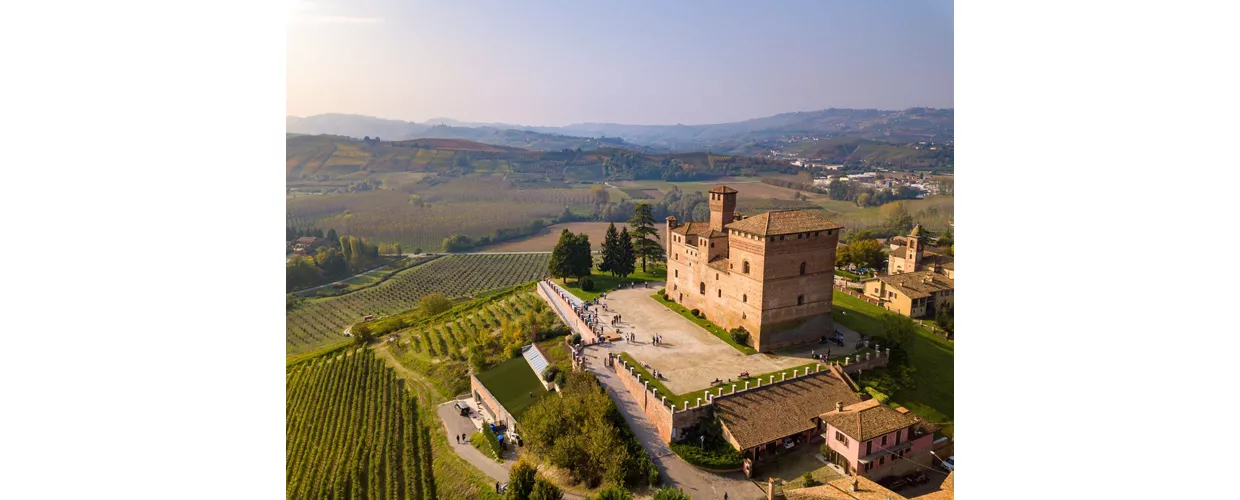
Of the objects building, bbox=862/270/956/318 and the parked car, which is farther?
building, bbox=862/270/956/318

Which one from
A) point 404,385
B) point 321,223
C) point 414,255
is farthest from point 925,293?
point 321,223

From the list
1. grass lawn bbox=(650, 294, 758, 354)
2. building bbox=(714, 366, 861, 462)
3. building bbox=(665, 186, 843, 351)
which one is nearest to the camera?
building bbox=(714, 366, 861, 462)

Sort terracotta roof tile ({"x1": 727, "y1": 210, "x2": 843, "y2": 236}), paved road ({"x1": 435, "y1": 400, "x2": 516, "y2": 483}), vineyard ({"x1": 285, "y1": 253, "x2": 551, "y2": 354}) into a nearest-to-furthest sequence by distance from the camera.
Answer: paved road ({"x1": 435, "y1": 400, "x2": 516, "y2": 483}) → terracotta roof tile ({"x1": 727, "y1": 210, "x2": 843, "y2": 236}) → vineyard ({"x1": 285, "y1": 253, "x2": 551, "y2": 354})

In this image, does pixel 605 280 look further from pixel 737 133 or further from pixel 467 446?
pixel 737 133

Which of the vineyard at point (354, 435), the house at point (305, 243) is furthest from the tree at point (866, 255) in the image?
the house at point (305, 243)

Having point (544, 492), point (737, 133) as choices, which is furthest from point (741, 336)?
point (737, 133)

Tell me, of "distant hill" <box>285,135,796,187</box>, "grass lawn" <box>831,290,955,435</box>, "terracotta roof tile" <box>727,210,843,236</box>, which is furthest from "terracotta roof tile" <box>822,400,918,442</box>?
"distant hill" <box>285,135,796,187</box>

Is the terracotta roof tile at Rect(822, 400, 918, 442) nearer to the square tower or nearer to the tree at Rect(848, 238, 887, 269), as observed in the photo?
the square tower
